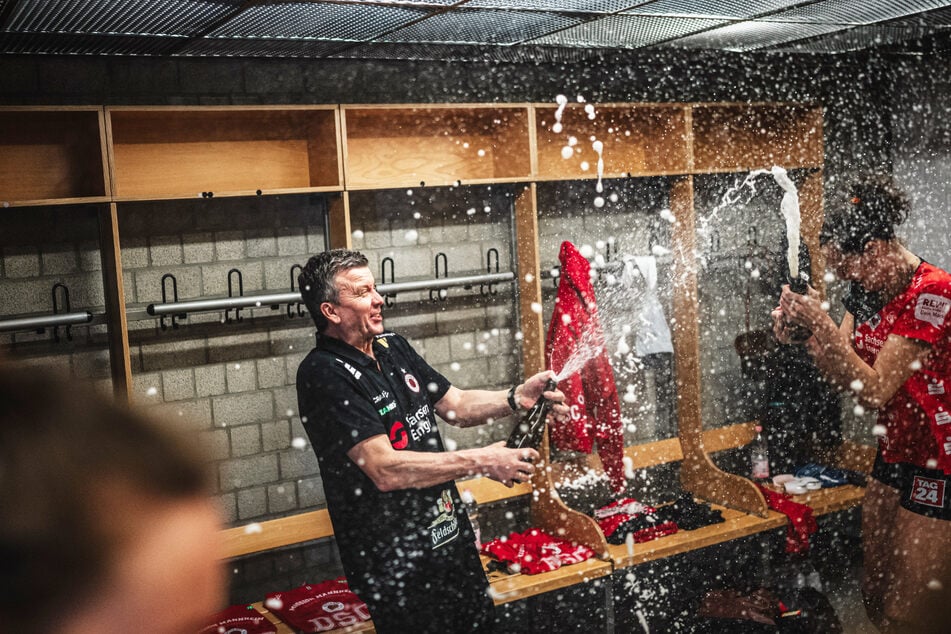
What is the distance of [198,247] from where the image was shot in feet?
9.71

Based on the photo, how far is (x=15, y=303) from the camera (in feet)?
8.86

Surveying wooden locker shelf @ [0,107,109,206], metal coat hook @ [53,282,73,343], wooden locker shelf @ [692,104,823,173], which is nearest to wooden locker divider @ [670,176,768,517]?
wooden locker shelf @ [692,104,823,173]

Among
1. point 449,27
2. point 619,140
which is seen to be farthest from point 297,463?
point 619,140

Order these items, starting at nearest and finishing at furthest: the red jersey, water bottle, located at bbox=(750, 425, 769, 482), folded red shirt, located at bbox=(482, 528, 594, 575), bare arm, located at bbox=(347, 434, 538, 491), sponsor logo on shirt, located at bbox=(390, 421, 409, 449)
A: bare arm, located at bbox=(347, 434, 538, 491)
sponsor logo on shirt, located at bbox=(390, 421, 409, 449)
the red jersey
folded red shirt, located at bbox=(482, 528, 594, 575)
water bottle, located at bbox=(750, 425, 769, 482)

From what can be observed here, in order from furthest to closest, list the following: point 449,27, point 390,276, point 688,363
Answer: point 688,363 < point 390,276 < point 449,27

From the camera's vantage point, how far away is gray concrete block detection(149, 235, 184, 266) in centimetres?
289

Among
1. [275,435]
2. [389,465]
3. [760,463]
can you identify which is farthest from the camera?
[760,463]

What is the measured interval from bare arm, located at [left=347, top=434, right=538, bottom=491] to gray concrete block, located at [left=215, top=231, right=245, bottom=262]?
1019 mm

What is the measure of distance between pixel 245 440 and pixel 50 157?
111 centimetres

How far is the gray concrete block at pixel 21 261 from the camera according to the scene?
8.80 feet

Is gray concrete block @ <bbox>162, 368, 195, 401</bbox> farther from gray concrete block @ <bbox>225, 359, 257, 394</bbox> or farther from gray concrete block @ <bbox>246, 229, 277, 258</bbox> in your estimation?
gray concrete block @ <bbox>246, 229, 277, 258</bbox>

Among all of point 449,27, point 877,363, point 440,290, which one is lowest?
point 877,363

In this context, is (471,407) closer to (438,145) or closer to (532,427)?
(532,427)

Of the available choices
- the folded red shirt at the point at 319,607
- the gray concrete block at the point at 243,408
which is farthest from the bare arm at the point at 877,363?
the gray concrete block at the point at 243,408
